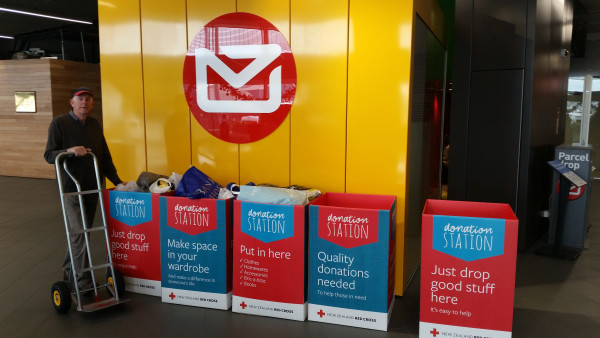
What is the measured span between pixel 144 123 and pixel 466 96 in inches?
145

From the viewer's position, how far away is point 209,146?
4082mm

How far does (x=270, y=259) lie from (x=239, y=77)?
62.4 inches

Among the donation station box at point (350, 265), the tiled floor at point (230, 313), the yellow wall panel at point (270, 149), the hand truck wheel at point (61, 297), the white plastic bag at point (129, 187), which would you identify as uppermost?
the yellow wall panel at point (270, 149)

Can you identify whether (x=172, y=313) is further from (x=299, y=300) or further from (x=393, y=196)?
(x=393, y=196)

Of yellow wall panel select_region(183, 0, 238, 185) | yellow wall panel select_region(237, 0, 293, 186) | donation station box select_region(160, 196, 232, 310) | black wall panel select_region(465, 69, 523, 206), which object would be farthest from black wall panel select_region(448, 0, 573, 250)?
donation station box select_region(160, 196, 232, 310)

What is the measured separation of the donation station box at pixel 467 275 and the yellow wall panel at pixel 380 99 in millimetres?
710

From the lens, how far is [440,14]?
16.1ft

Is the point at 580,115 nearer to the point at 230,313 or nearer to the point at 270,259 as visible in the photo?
the point at 270,259

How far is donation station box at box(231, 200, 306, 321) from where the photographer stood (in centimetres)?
323

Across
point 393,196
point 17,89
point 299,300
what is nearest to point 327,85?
point 393,196

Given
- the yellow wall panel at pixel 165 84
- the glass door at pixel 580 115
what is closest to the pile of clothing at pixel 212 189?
the yellow wall panel at pixel 165 84

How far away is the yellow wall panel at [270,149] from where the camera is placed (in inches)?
147

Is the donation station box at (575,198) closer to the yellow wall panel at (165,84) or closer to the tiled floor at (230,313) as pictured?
the tiled floor at (230,313)

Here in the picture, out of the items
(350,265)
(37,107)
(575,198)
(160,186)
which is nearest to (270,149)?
(160,186)
